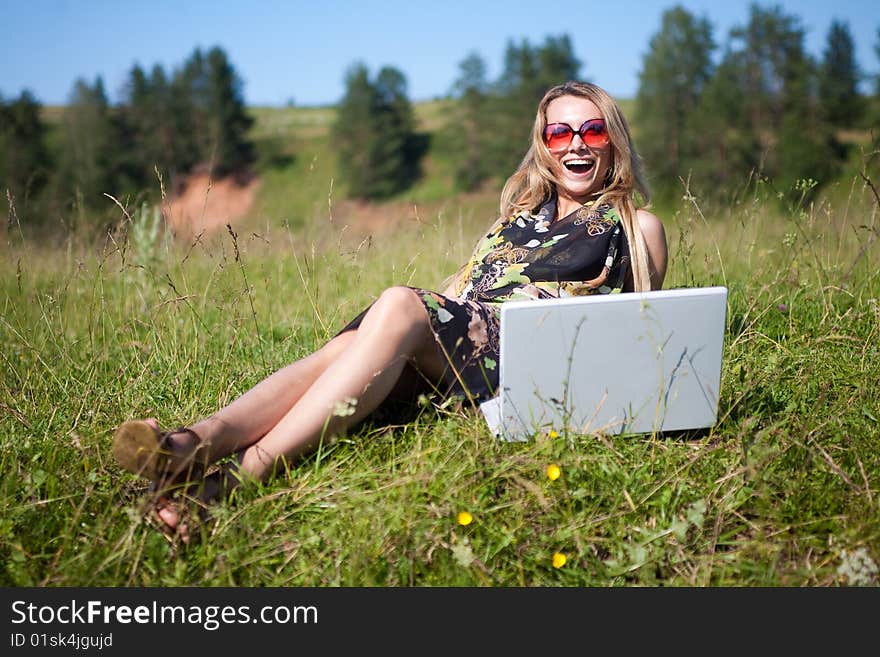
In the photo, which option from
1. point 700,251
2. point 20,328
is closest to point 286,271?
point 20,328

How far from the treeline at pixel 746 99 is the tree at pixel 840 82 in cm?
4

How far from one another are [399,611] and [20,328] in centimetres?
207

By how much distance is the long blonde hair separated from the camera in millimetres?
2477

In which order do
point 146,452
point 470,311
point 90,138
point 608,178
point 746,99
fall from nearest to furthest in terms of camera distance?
point 146,452 < point 470,311 < point 608,178 < point 746,99 < point 90,138

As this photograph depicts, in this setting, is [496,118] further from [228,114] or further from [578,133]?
[578,133]

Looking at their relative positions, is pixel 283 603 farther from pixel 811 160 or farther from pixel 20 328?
pixel 811 160

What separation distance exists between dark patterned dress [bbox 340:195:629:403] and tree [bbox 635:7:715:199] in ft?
106

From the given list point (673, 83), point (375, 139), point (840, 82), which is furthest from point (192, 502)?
point (375, 139)

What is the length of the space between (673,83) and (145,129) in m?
31.4

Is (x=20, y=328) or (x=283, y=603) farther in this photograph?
(x=20, y=328)

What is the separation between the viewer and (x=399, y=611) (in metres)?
1.59

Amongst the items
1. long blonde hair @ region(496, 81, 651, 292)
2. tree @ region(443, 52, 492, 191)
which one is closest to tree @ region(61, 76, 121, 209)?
tree @ region(443, 52, 492, 191)

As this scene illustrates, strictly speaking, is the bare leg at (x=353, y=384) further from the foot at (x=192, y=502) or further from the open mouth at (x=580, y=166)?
the open mouth at (x=580, y=166)

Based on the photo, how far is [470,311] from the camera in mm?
2252
